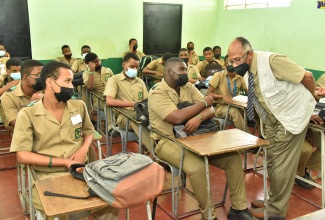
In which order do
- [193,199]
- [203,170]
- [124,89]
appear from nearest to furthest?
[203,170] < [193,199] < [124,89]

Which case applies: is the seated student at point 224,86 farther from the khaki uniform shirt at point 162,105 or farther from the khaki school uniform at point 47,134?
the khaki school uniform at point 47,134

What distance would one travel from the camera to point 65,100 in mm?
2094

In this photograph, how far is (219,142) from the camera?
2254 millimetres

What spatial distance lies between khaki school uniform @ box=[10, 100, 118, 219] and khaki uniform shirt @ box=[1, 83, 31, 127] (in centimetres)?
95

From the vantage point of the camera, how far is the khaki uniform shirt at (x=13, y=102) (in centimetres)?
283

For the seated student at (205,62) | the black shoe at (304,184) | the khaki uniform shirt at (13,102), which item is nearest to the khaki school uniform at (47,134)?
the khaki uniform shirt at (13,102)

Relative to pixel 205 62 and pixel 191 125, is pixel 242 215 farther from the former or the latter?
pixel 205 62

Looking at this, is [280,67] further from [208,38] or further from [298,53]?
[208,38]

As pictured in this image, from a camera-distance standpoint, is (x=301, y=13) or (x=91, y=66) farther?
(x=301, y=13)

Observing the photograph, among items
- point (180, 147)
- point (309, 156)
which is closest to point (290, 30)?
point (309, 156)

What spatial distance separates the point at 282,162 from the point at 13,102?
2390 millimetres

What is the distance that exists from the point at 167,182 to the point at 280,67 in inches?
62.6

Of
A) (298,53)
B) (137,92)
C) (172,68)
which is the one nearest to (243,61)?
(172,68)

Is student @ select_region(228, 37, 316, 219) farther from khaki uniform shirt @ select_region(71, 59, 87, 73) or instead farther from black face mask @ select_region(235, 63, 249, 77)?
khaki uniform shirt @ select_region(71, 59, 87, 73)
